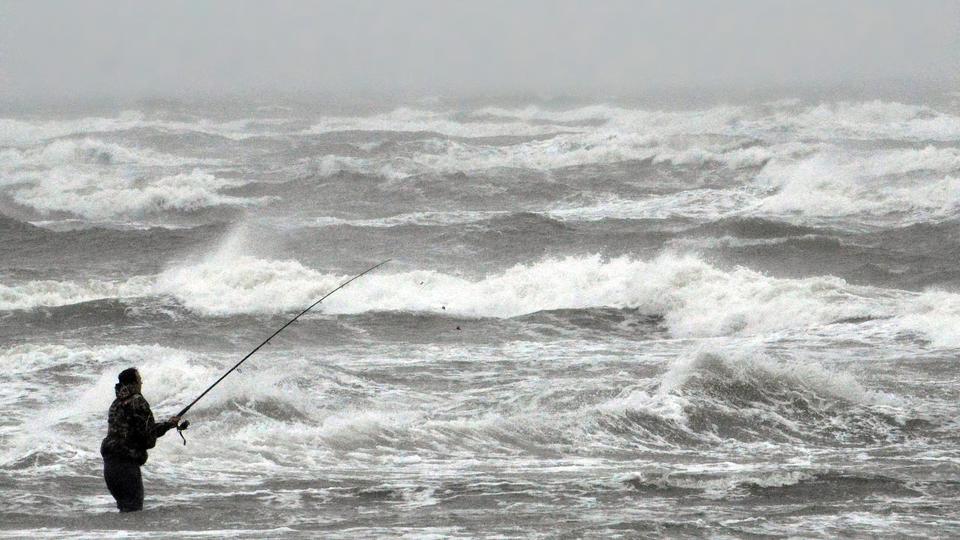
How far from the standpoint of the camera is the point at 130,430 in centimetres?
752

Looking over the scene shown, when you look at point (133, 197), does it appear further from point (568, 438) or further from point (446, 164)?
point (568, 438)

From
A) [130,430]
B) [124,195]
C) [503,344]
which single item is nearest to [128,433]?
[130,430]

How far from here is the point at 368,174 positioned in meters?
32.5

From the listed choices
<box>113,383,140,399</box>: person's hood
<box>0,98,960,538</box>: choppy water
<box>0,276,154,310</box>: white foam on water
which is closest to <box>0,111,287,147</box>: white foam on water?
<box>0,98,960,538</box>: choppy water

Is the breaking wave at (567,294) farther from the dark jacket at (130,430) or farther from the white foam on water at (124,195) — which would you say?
the dark jacket at (130,430)

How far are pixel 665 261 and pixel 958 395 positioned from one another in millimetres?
7488

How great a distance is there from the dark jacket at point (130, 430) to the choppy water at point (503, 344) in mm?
446

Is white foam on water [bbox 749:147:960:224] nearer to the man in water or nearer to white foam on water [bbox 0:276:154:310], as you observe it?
white foam on water [bbox 0:276:154:310]

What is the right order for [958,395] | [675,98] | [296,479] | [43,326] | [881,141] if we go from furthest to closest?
[675,98] → [881,141] → [43,326] → [958,395] → [296,479]

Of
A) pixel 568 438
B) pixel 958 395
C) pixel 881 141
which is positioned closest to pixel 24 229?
pixel 568 438

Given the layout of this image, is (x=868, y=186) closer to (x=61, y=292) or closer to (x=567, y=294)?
(x=567, y=294)

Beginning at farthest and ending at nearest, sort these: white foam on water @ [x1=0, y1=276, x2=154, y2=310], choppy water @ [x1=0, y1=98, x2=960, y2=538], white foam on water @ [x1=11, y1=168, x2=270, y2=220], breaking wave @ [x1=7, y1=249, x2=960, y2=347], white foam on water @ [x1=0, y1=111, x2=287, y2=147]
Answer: white foam on water @ [x1=0, y1=111, x2=287, y2=147]
white foam on water @ [x1=11, y1=168, x2=270, y2=220]
white foam on water @ [x1=0, y1=276, x2=154, y2=310]
breaking wave @ [x1=7, y1=249, x2=960, y2=347]
choppy water @ [x1=0, y1=98, x2=960, y2=538]

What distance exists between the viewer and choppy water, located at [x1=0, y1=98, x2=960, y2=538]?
27.9 feet

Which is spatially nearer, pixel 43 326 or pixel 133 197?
pixel 43 326
